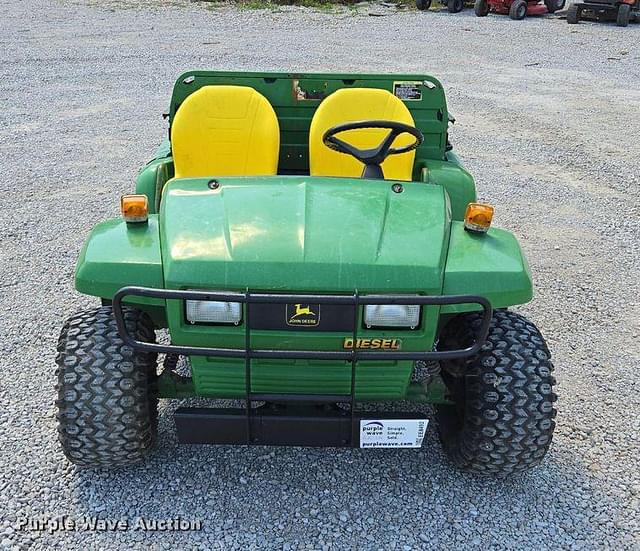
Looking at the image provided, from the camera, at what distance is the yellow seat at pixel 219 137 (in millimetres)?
3543

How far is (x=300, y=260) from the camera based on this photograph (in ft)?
7.34

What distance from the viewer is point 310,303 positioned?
210cm

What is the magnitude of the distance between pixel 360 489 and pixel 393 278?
94 centimetres

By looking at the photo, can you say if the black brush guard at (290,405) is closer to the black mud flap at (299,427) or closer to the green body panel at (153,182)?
the black mud flap at (299,427)

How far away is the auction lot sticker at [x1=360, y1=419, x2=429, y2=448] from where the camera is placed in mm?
2367

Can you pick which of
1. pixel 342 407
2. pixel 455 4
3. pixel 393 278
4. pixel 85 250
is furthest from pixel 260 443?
pixel 455 4

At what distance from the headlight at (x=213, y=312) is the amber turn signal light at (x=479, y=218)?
3.08 ft

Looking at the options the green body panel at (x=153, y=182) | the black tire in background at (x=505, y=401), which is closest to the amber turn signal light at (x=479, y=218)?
the black tire in background at (x=505, y=401)

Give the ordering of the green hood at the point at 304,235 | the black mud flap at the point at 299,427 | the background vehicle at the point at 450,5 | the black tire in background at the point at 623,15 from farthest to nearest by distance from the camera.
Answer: the background vehicle at the point at 450,5
the black tire in background at the point at 623,15
the black mud flap at the point at 299,427
the green hood at the point at 304,235

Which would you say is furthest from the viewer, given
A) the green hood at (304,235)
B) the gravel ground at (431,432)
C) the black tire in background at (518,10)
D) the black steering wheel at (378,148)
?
the black tire in background at (518,10)

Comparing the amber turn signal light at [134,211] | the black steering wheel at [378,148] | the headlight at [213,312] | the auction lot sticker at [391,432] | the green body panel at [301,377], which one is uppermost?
the black steering wheel at [378,148]

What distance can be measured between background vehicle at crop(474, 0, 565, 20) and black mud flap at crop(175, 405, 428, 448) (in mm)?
15700

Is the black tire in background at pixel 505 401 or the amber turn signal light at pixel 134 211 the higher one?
the amber turn signal light at pixel 134 211

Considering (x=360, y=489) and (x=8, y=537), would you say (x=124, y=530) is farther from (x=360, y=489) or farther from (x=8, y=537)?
(x=360, y=489)
